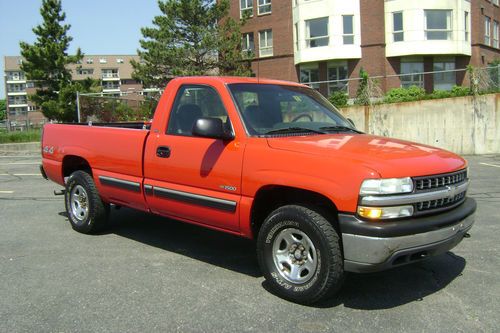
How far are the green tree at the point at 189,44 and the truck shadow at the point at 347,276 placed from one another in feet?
90.3

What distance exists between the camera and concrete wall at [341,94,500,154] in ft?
58.9

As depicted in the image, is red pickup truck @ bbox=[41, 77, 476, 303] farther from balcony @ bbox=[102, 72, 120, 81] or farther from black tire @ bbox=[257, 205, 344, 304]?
balcony @ bbox=[102, 72, 120, 81]

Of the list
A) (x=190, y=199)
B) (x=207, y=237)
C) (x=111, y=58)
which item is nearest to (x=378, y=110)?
(x=207, y=237)

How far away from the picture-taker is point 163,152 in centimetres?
525

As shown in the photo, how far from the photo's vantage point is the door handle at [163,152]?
205 inches

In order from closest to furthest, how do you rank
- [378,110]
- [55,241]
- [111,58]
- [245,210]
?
[245,210] → [55,241] → [378,110] → [111,58]

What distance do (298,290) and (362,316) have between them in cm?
55

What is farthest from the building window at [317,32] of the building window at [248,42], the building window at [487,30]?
the building window at [487,30]

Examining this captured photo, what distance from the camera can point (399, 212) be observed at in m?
3.75

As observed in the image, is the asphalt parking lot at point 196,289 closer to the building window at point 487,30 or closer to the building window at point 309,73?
the building window at point 309,73

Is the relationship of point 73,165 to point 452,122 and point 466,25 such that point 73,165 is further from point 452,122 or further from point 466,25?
point 466,25

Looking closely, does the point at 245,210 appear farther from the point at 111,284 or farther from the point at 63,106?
the point at 63,106

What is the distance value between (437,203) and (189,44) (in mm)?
32262

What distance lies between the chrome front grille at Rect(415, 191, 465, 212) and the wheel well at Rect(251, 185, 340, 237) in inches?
25.8
